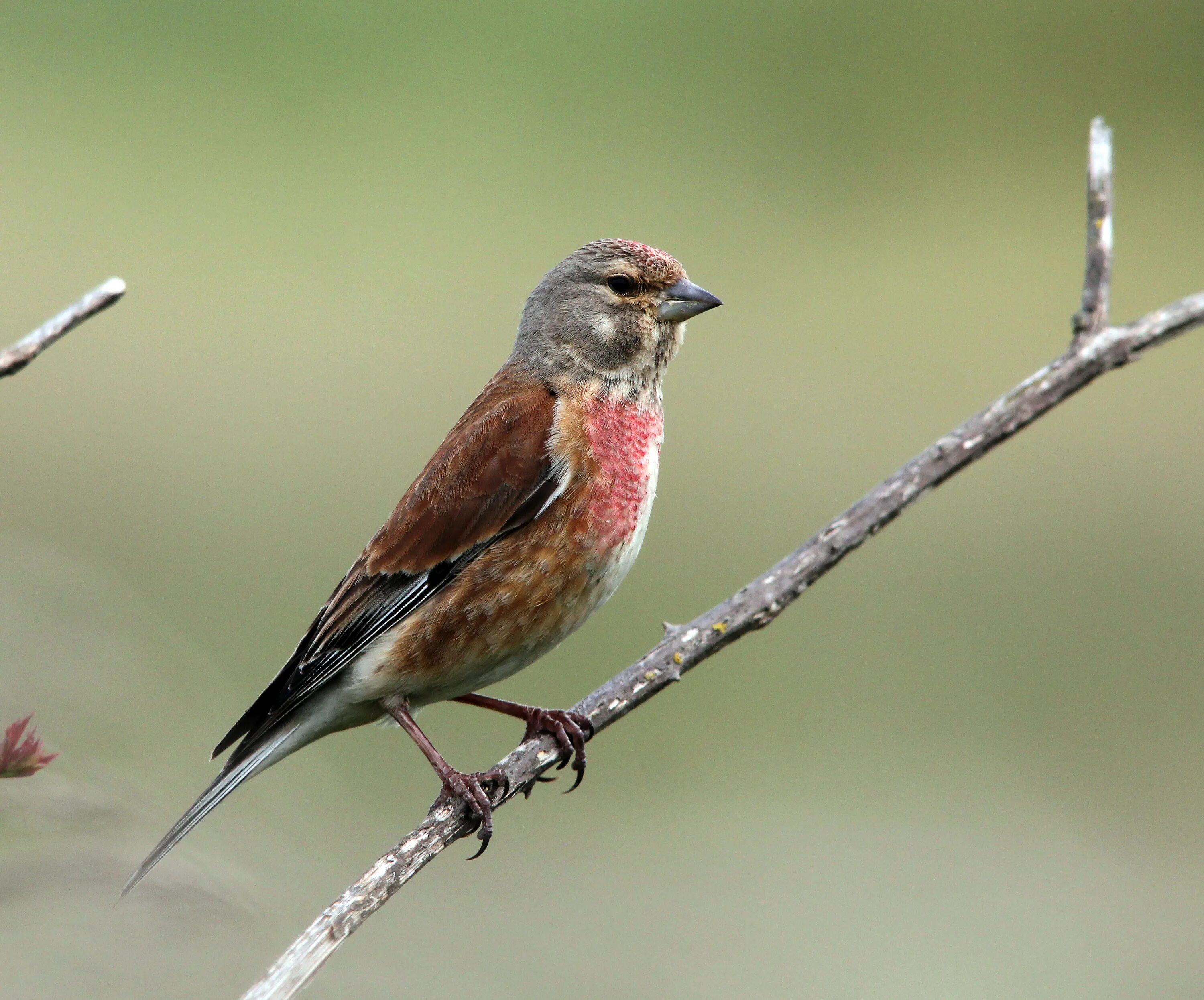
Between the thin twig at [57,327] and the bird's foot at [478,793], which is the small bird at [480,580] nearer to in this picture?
the bird's foot at [478,793]

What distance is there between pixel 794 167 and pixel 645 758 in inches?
265

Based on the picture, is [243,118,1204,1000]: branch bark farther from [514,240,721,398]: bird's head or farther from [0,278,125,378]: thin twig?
[0,278,125,378]: thin twig

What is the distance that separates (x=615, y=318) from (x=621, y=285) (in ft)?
0.31

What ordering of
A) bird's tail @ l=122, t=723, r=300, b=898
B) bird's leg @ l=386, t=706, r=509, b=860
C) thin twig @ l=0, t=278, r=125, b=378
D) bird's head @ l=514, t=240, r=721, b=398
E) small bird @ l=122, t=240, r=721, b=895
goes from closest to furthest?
thin twig @ l=0, t=278, r=125, b=378 < bird's tail @ l=122, t=723, r=300, b=898 < bird's leg @ l=386, t=706, r=509, b=860 < small bird @ l=122, t=240, r=721, b=895 < bird's head @ l=514, t=240, r=721, b=398

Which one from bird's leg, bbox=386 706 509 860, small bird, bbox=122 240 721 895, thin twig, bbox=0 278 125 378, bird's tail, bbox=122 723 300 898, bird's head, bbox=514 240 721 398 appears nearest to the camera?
thin twig, bbox=0 278 125 378

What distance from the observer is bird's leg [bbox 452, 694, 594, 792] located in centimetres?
291

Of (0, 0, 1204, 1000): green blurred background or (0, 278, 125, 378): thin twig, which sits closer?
(0, 278, 125, 378): thin twig

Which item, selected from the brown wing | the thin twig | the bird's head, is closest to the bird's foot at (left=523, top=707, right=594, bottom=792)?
the brown wing

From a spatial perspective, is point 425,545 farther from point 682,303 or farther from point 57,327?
point 57,327

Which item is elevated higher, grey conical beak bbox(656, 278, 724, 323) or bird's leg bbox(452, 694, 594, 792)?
grey conical beak bbox(656, 278, 724, 323)

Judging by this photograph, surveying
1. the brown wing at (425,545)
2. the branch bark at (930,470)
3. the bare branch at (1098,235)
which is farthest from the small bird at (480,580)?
the bare branch at (1098,235)

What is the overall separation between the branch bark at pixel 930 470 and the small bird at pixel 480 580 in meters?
0.18

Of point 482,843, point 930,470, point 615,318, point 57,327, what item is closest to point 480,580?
point 482,843

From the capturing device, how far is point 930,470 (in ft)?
9.03
